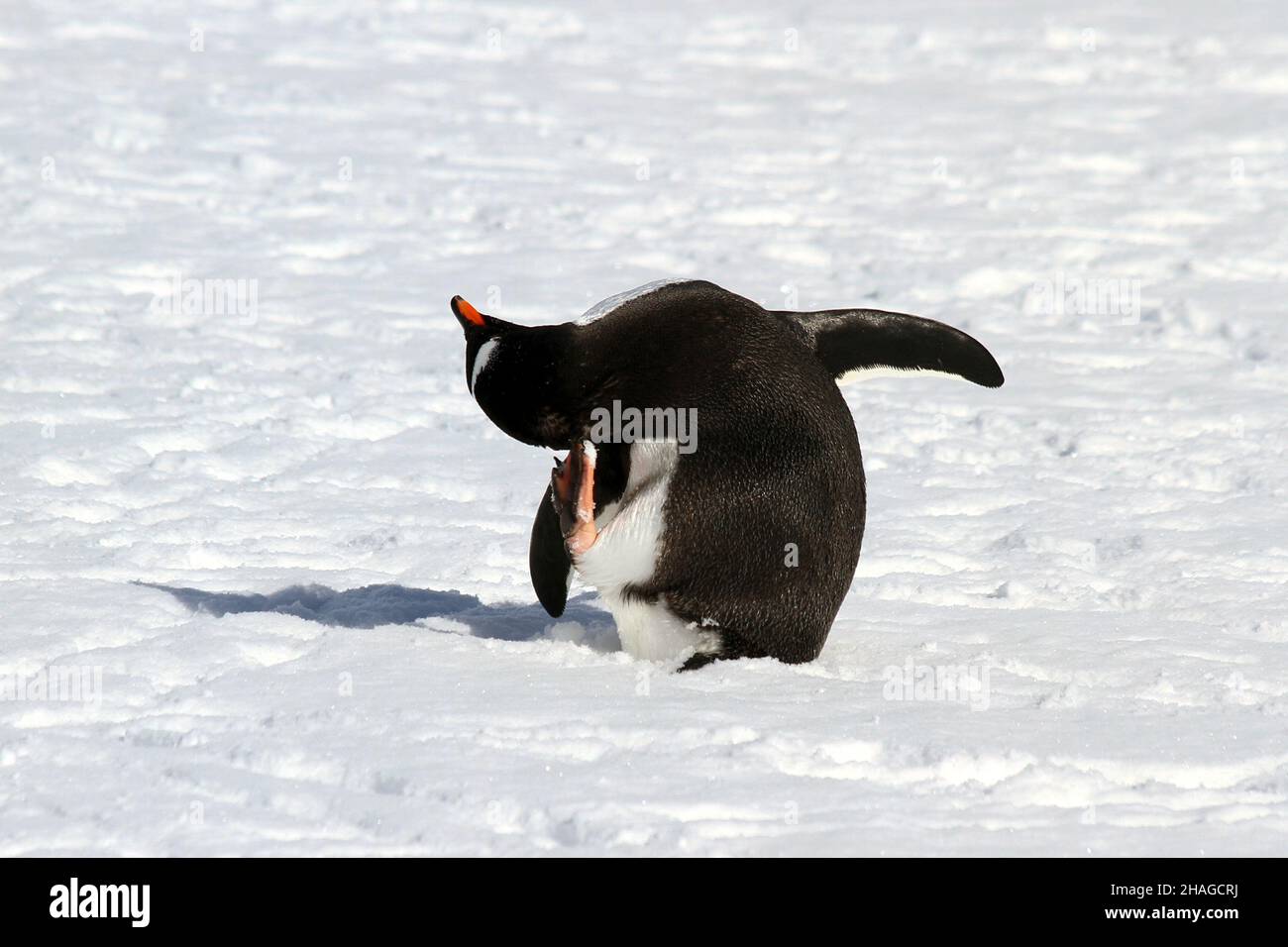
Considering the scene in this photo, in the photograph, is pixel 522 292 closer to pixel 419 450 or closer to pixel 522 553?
pixel 419 450

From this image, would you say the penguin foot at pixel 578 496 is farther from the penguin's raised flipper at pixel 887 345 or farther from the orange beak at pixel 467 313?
the penguin's raised flipper at pixel 887 345

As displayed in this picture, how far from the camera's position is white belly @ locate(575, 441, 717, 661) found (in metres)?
3.00

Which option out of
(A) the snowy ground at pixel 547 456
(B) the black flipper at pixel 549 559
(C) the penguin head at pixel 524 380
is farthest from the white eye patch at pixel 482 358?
(A) the snowy ground at pixel 547 456

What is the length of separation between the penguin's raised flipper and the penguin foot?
23.2 inches

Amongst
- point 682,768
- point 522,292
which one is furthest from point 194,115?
Answer: point 682,768

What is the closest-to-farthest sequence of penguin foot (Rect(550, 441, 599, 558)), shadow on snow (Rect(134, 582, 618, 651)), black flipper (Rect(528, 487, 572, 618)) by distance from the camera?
1. penguin foot (Rect(550, 441, 599, 558))
2. black flipper (Rect(528, 487, 572, 618))
3. shadow on snow (Rect(134, 582, 618, 651))

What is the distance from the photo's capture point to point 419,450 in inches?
208

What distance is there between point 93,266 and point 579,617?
387cm

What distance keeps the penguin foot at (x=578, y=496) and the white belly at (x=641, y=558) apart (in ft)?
0.14

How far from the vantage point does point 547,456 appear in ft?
17.7

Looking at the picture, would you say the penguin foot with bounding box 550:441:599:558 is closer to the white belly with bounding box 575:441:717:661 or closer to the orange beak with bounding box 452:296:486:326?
the white belly with bounding box 575:441:717:661

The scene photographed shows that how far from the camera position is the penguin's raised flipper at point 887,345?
10.9 feet

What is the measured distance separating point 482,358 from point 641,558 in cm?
51

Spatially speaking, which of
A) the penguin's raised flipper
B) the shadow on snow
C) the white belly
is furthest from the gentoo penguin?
the shadow on snow
